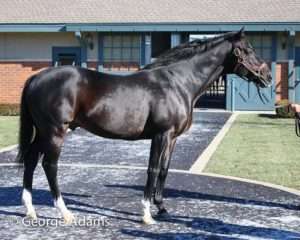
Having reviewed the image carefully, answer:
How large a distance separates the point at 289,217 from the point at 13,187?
380 cm

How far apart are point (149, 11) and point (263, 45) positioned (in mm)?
4794

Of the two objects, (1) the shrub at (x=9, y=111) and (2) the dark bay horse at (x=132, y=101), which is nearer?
(2) the dark bay horse at (x=132, y=101)

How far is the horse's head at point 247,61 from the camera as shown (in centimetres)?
633

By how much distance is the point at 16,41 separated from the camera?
23484 mm

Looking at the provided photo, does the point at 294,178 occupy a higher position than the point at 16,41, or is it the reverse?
the point at 16,41

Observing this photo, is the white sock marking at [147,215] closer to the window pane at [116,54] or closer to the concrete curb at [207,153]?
the concrete curb at [207,153]

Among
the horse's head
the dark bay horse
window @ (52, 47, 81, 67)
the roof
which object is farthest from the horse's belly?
window @ (52, 47, 81, 67)

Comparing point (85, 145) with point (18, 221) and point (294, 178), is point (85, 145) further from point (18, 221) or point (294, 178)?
point (18, 221)

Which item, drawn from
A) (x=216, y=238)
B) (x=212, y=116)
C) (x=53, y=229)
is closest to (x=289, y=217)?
(x=216, y=238)

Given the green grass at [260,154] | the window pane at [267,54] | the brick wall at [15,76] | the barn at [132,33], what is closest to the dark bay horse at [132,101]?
the green grass at [260,154]

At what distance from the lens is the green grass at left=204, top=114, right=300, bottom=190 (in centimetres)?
904

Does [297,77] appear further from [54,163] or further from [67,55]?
[54,163]

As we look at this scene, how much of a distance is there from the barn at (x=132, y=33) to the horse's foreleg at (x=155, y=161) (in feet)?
51.0

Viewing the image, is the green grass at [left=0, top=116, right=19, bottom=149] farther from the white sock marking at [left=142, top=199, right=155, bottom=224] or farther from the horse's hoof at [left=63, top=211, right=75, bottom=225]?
the white sock marking at [left=142, top=199, right=155, bottom=224]
